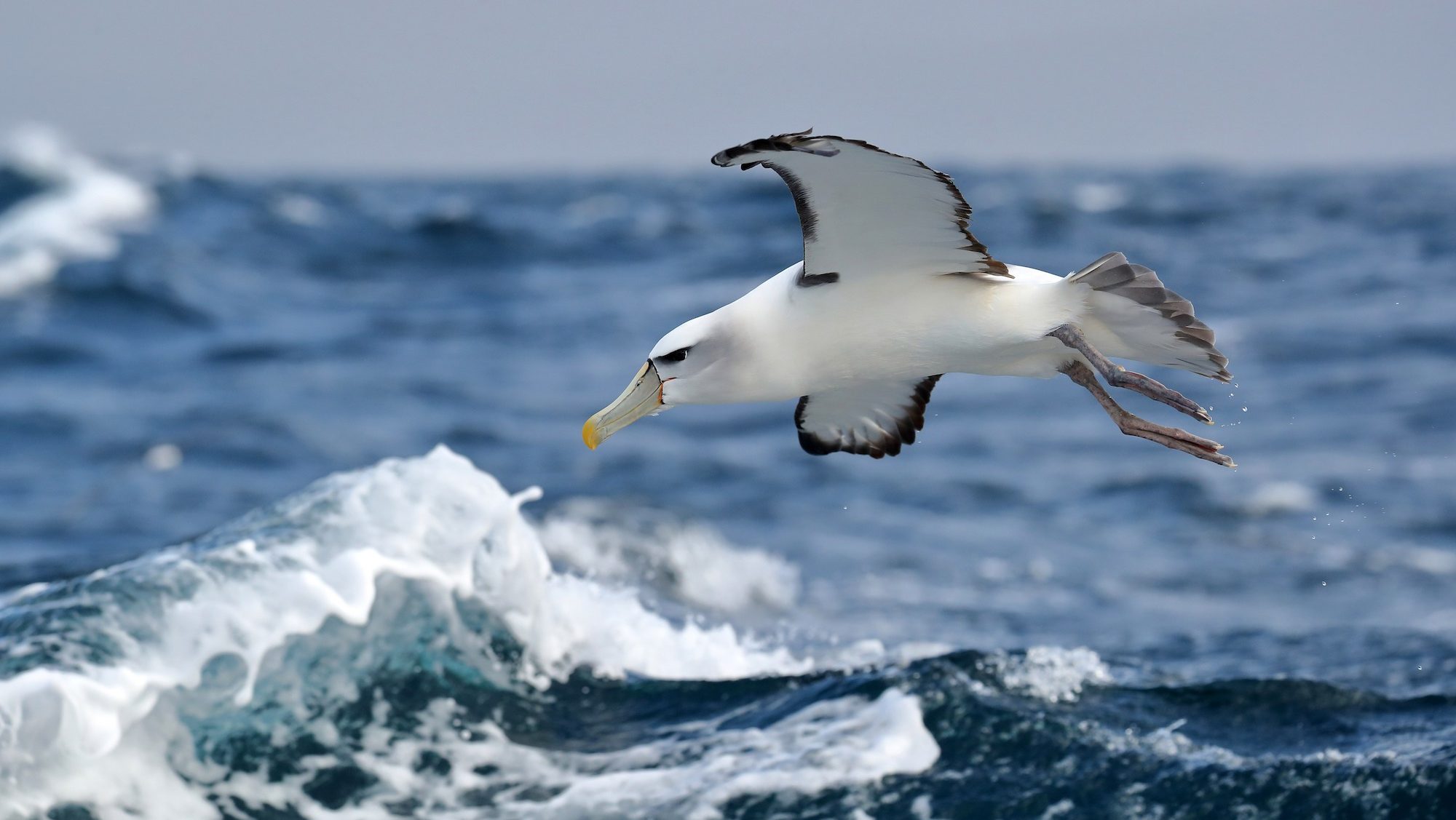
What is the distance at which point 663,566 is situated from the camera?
39.9ft

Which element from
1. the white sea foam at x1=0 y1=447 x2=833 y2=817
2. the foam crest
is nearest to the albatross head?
the foam crest

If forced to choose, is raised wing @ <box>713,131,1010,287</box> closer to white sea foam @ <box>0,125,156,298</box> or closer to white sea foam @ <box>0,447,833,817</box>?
white sea foam @ <box>0,447,833,817</box>

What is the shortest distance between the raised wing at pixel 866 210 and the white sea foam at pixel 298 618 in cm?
312

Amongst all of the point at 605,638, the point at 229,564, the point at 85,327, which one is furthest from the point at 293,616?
the point at 85,327

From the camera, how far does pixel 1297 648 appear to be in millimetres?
10023

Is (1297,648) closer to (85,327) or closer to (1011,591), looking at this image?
(1011,591)

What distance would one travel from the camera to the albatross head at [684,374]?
5766 mm

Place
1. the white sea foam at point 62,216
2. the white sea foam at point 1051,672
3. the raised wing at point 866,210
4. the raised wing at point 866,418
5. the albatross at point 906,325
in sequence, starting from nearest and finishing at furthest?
the raised wing at point 866,210 < the albatross at point 906,325 < the raised wing at point 866,418 < the white sea foam at point 1051,672 < the white sea foam at point 62,216

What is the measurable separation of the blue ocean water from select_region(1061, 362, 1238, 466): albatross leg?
1.81 m

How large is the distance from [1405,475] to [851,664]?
884 centimetres

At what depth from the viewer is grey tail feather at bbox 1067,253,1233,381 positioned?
5.68 m

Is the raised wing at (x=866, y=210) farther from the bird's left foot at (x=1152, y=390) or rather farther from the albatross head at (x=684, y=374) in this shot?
the bird's left foot at (x=1152, y=390)

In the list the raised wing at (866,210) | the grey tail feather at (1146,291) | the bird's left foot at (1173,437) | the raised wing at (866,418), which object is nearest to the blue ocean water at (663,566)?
the raised wing at (866,418)

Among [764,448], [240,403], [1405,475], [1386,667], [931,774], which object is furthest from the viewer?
[240,403]
